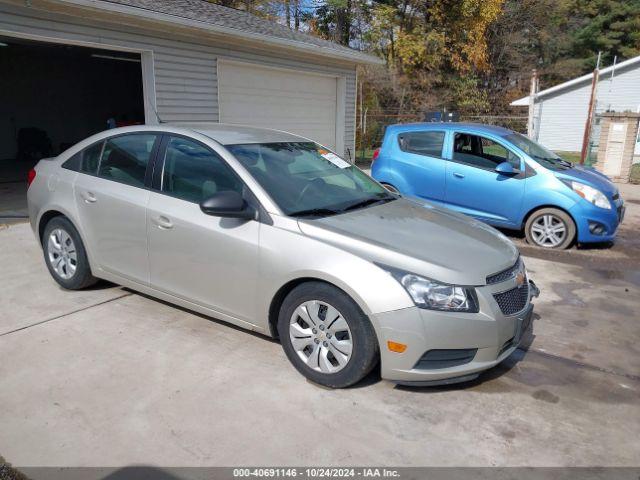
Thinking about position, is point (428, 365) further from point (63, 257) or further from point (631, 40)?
point (631, 40)

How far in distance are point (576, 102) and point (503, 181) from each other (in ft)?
76.7

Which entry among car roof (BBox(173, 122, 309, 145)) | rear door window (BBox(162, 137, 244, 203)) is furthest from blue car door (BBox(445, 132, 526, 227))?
rear door window (BBox(162, 137, 244, 203))

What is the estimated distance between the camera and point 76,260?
4559 millimetres

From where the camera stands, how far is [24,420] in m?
2.90

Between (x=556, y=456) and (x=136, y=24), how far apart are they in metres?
8.30

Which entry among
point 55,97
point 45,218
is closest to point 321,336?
point 45,218

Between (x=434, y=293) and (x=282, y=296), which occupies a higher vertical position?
(x=434, y=293)

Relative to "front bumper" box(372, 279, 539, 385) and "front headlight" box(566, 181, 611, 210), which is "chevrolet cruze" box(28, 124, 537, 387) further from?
"front headlight" box(566, 181, 611, 210)

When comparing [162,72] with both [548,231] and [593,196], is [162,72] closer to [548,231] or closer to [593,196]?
[548,231]

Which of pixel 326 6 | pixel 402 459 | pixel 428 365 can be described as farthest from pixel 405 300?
pixel 326 6

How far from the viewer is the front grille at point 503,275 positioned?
3149mm

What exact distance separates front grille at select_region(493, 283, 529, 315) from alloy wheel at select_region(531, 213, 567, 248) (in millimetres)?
3827

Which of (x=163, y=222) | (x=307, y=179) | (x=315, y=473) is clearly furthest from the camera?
(x=307, y=179)

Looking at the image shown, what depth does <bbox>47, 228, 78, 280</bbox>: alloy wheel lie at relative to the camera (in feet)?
15.1
